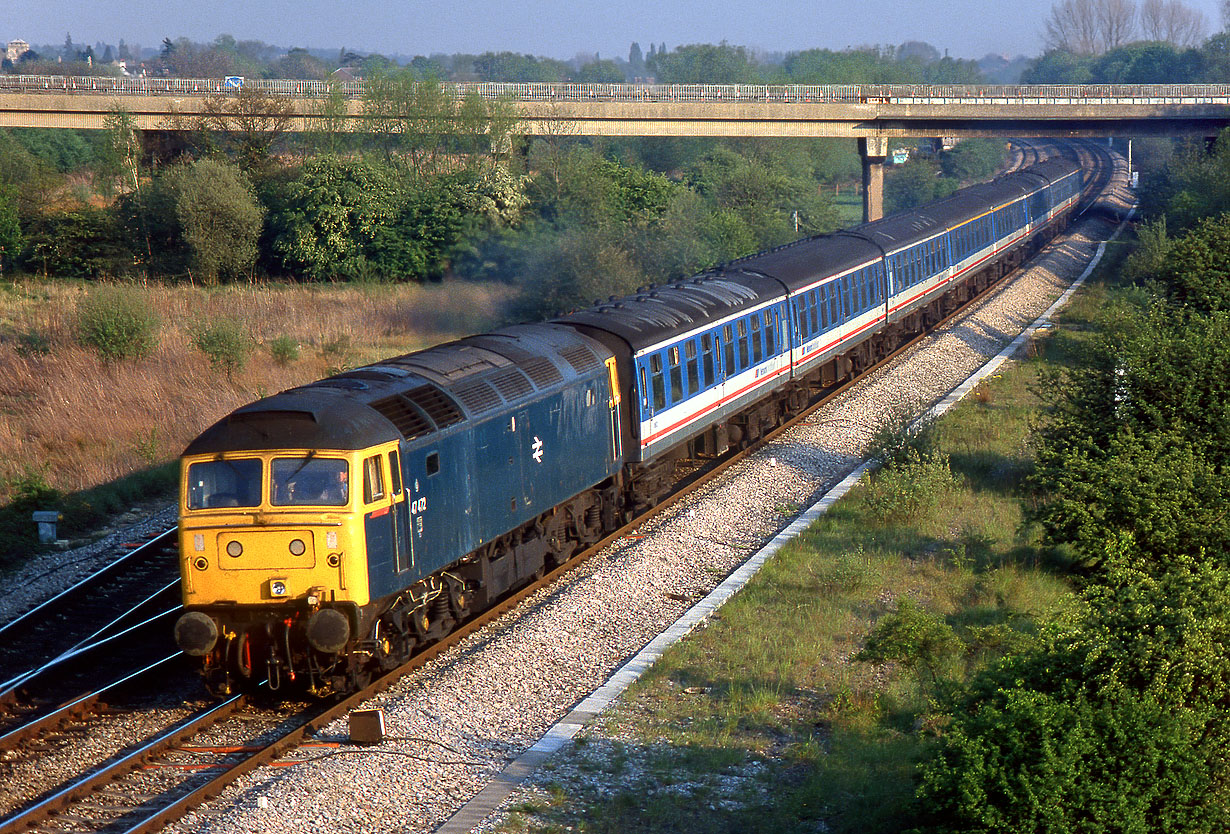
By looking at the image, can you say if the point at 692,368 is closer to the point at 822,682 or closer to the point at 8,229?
the point at 822,682

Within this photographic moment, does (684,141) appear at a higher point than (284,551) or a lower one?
higher

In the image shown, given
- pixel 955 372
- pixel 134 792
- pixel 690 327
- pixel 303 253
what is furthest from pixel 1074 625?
pixel 303 253

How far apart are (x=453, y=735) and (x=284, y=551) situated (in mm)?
2208

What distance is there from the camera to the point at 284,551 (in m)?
10.9

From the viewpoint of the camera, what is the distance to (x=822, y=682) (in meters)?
11.8

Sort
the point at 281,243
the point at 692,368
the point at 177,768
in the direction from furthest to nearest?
the point at 281,243 → the point at 692,368 → the point at 177,768

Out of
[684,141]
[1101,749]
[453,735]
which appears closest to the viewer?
[1101,749]

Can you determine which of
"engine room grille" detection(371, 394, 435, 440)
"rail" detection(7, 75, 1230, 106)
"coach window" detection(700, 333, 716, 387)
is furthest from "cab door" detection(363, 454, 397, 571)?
"rail" detection(7, 75, 1230, 106)

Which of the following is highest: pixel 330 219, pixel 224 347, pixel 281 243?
pixel 330 219

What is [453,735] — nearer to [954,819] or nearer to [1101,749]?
[954,819]

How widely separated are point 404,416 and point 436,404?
1.99 feet

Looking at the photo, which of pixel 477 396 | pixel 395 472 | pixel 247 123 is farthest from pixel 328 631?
pixel 247 123

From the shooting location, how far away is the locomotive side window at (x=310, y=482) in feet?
35.7

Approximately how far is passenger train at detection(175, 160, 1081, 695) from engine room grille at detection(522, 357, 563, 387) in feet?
0.09
